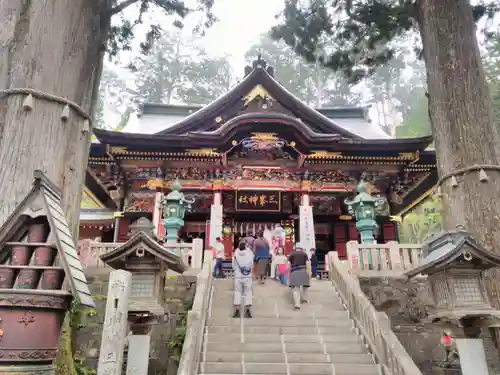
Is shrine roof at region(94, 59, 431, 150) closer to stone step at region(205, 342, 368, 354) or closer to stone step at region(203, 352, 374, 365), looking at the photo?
stone step at region(205, 342, 368, 354)

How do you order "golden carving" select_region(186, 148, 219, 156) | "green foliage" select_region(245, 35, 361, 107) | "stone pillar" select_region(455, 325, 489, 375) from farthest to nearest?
1. "green foliage" select_region(245, 35, 361, 107)
2. "golden carving" select_region(186, 148, 219, 156)
3. "stone pillar" select_region(455, 325, 489, 375)

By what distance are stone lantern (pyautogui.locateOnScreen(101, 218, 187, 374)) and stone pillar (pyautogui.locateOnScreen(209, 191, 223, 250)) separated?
616 cm

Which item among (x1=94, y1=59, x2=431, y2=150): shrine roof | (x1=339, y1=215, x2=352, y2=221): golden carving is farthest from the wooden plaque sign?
(x1=94, y1=59, x2=431, y2=150): shrine roof

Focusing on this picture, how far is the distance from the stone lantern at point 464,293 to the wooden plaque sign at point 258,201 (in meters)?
8.72

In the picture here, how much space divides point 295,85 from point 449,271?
34791mm

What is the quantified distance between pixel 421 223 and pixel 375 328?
27914mm

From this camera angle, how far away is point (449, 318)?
4.94m

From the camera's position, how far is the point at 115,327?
4.04 m

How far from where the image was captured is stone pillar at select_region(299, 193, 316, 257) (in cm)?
1222

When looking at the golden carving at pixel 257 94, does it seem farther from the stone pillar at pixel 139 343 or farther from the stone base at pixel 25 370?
the stone base at pixel 25 370

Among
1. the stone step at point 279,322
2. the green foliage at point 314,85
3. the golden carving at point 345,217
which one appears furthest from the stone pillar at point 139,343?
the green foliage at point 314,85

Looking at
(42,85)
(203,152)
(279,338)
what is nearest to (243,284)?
(279,338)

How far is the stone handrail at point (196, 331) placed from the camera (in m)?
5.20

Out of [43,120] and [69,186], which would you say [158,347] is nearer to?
[69,186]
